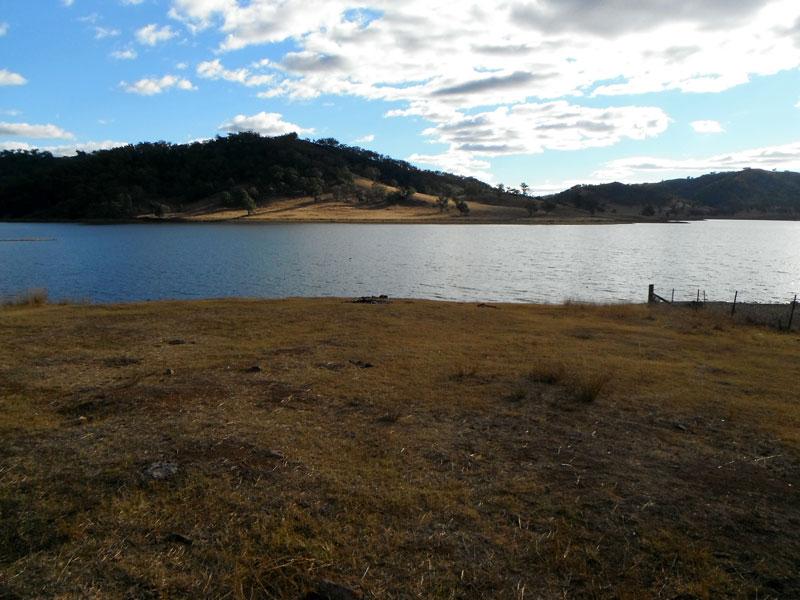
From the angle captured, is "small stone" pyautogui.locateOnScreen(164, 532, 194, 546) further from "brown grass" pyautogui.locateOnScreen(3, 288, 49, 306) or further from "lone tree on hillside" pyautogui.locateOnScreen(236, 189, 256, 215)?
"lone tree on hillside" pyautogui.locateOnScreen(236, 189, 256, 215)

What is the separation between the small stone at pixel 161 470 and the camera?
22.5 feet

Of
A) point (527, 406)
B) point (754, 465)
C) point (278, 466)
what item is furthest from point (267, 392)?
point (754, 465)

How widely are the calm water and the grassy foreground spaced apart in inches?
1081

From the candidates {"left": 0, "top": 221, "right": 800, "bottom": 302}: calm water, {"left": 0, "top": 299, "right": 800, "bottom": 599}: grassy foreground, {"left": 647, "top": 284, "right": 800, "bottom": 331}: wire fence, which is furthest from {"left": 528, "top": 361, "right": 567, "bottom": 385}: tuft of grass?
{"left": 0, "top": 221, "right": 800, "bottom": 302}: calm water

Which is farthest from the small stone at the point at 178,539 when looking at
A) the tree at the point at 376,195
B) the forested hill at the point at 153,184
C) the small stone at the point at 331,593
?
the tree at the point at 376,195

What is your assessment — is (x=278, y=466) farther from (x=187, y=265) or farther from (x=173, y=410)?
(x=187, y=265)

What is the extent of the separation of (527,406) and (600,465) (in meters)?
2.69

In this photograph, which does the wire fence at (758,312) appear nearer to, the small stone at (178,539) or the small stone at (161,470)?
the small stone at (161,470)

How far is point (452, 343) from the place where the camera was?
1702 cm

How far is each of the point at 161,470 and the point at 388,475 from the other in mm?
2781

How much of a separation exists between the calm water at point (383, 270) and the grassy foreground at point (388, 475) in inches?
1081

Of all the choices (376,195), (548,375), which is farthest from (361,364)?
(376,195)

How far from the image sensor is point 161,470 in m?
6.98

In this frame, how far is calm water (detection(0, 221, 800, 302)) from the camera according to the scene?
138ft
